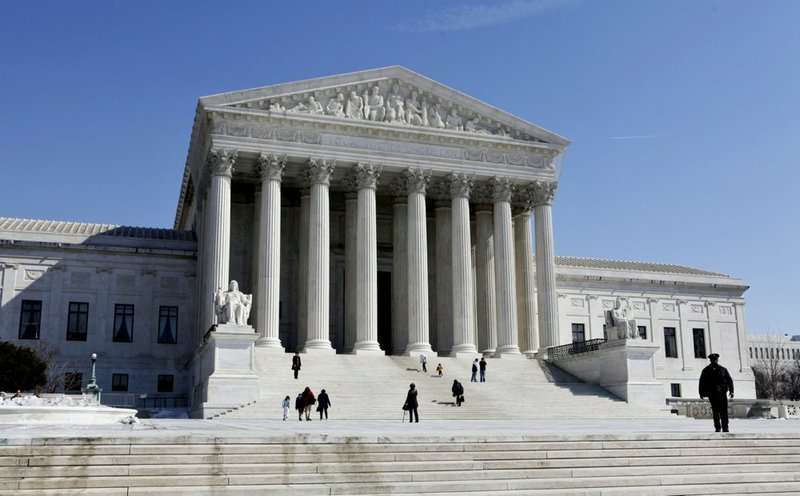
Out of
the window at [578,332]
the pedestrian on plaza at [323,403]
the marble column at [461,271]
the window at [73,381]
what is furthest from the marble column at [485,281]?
the window at [73,381]

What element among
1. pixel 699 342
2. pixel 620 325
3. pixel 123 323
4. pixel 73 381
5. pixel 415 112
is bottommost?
pixel 73 381

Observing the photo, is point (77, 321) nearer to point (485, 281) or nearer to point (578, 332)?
point (485, 281)

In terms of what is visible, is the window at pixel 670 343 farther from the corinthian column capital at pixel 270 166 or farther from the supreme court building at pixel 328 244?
the corinthian column capital at pixel 270 166

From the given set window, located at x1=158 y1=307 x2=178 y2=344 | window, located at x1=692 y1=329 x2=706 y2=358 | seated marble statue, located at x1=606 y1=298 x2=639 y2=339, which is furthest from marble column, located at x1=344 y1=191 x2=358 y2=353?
window, located at x1=692 y1=329 x2=706 y2=358

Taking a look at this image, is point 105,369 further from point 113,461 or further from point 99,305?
point 113,461

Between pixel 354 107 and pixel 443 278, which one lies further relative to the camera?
pixel 443 278

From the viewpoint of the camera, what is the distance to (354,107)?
164ft

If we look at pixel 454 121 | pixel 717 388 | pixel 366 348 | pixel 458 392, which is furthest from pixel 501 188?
pixel 717 388

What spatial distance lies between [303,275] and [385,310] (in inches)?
287

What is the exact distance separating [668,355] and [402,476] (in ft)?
184

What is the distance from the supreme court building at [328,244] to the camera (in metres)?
47.2

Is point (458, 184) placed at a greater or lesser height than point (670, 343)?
greater

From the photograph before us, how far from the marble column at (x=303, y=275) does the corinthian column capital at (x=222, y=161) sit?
237 inches

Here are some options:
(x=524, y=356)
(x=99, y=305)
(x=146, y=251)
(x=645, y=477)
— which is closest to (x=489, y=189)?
(x=524, y=356)
